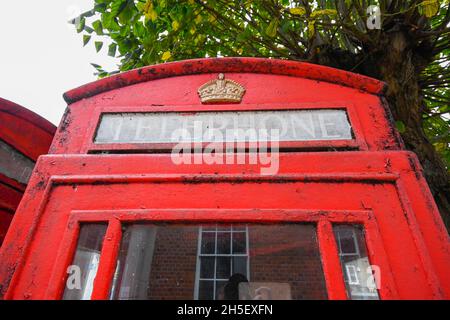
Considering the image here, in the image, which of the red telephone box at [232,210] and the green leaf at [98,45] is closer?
the red telephone box at [232,210]

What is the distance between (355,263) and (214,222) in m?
0.60

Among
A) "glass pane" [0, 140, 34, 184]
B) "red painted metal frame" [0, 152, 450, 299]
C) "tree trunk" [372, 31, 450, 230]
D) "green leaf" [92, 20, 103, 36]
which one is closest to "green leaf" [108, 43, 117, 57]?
"green leaf" [92, 20, 103, 36]

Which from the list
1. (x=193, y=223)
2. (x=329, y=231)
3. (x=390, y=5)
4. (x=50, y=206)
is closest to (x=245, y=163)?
(x=193, y=223)

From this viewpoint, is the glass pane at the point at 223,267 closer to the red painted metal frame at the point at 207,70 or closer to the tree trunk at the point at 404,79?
the red painted metal frame at the point at 207,70

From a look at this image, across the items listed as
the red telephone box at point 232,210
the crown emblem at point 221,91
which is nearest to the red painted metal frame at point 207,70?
the crown emblem at point 221,91

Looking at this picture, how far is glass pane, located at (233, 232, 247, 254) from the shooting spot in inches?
52.5

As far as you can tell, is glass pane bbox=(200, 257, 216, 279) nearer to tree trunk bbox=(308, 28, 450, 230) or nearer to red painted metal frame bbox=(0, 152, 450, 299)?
red painted metal frame bbox=(0, 152, 450, 299)

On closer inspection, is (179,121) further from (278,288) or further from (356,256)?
(356,256)

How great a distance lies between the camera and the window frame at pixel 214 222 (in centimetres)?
116

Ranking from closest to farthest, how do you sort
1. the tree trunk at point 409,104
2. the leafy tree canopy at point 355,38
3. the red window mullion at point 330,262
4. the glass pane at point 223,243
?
the red window mullion at point 330,262
the glass pane at point 223,243
the tree trunk at point 409,104
the leafy tree canopy at point 355,38

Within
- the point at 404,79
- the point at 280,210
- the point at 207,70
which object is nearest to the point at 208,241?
the point at 280,210

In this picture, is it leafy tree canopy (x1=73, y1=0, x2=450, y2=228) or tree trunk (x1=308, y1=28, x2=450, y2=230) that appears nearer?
tree trunk (x1=308, y1=28, x2=450, y2=230)

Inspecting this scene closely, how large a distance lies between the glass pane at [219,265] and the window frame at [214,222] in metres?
0.04

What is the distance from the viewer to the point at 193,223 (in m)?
1.28
